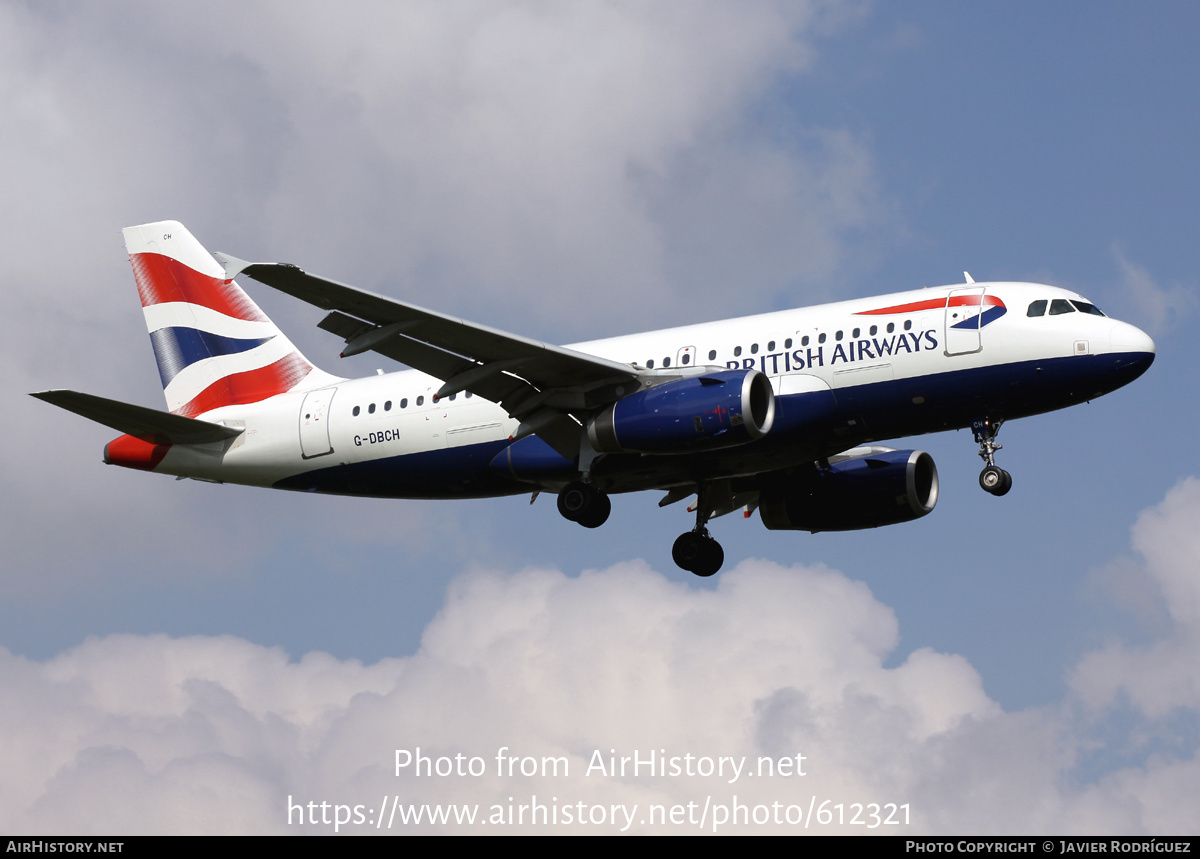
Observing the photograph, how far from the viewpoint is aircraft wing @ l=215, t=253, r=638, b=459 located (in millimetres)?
28297

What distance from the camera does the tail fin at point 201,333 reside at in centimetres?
3884

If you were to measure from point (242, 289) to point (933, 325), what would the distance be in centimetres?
1921

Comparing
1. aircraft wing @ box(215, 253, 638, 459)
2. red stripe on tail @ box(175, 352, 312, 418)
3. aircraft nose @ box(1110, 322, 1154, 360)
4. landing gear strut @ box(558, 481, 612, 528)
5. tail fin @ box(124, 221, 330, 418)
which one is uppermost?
tail fin @ box(124, 221, 330, 418)

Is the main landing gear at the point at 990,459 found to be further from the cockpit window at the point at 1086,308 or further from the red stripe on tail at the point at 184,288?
the red stripe on tail at the point at 184,288

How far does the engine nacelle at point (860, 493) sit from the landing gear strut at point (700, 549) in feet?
6.12

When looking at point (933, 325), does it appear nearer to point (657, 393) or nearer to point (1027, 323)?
point (1027, 323)

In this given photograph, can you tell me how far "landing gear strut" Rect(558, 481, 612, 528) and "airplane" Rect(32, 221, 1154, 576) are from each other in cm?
4

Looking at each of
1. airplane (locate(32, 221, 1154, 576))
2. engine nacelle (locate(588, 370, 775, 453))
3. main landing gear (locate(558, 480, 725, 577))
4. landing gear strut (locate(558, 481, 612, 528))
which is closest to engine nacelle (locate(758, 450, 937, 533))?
airplane (locate(32, 221, 1154, 576))

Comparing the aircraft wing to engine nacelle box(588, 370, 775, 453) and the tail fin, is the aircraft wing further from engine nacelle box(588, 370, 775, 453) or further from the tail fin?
the tail fin

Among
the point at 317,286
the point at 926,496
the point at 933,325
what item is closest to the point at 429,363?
the point at 317,286

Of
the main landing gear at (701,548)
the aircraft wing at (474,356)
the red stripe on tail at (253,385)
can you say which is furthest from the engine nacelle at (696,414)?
the red stripe on tail at (253,385)

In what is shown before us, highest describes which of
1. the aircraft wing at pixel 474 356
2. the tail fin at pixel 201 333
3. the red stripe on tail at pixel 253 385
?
the tail fin at pixel 201 333

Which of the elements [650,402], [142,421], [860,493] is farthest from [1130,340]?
[142,421]
